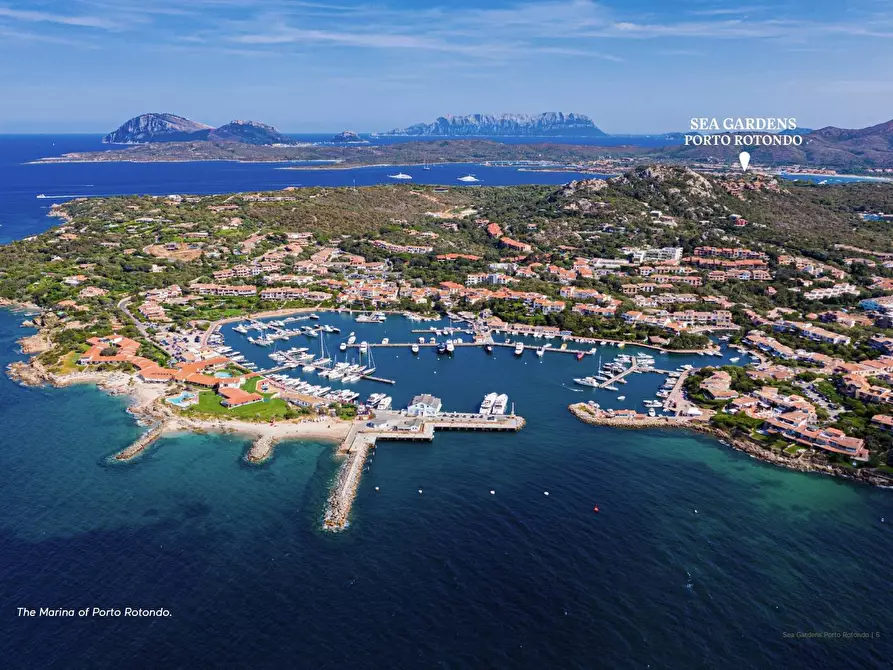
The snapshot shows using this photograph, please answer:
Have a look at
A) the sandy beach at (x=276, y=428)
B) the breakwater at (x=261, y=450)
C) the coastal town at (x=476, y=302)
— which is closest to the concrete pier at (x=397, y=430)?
the coastal town at (x=476, y=302)

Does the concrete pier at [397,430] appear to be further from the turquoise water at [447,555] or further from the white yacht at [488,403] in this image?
the white yacht at [488,403]

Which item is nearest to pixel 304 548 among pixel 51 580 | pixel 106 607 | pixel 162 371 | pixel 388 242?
pixel 106 607

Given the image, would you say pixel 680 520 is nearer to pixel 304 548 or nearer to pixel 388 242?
pixel 304 548

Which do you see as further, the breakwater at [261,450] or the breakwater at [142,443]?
the breakwater at [142,443]

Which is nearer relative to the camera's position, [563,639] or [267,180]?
[563,639]

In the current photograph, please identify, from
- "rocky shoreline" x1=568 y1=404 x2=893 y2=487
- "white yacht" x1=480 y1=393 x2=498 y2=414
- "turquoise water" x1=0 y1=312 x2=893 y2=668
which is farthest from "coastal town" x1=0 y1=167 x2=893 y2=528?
"turquoise water" x1=0 y1=312 x2=893 y2=668

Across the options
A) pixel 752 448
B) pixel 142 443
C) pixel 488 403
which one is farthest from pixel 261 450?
pixel 752 448

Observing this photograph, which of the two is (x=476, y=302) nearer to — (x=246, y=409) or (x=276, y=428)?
(x=246, y=409)
